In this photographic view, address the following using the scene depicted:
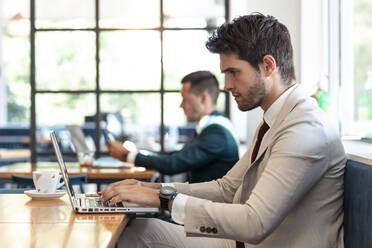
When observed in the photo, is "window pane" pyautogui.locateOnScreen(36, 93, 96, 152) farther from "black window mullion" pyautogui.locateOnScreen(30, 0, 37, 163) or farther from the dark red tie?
the dark red tie

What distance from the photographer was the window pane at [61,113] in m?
5.13

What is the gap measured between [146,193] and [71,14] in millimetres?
3203

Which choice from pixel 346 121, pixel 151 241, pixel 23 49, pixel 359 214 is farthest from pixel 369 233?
pixel 23 49

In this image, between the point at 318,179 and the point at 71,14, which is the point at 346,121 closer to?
the point at 318,179

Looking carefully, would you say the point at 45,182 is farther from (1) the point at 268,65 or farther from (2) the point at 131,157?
(2) the point at 131,157

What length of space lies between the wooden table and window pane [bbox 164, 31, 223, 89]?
2688mm

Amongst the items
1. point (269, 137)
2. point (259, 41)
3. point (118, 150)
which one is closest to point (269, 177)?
point (269, 137)

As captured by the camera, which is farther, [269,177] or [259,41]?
[259,41]

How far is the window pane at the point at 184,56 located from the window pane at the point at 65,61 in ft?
1.97

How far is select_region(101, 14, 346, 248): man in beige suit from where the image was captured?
1.82 metres

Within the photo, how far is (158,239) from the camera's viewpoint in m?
2.44

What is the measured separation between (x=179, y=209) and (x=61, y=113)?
29.1 feet

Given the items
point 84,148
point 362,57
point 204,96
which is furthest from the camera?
point 84,148

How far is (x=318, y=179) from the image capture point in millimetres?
1906
